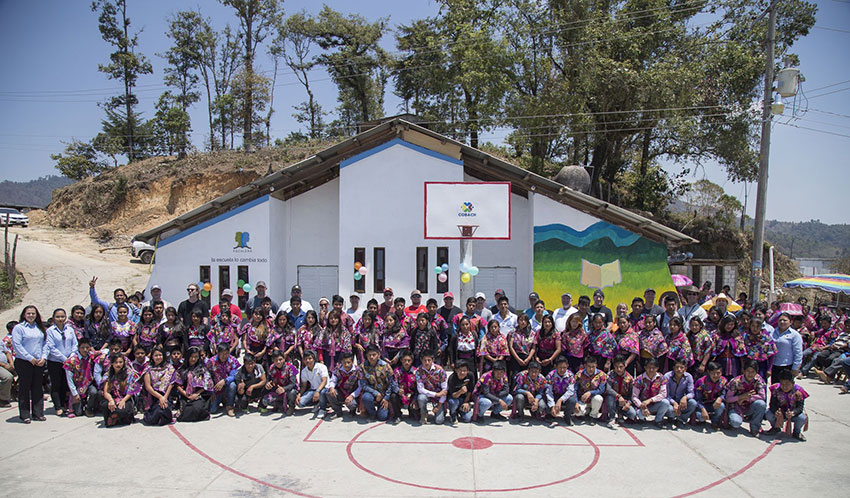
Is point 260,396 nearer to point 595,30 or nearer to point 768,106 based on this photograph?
point 768,106

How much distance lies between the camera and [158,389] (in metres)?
8.57

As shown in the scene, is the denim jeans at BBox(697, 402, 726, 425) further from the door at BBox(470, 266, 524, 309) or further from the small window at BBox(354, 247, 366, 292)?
the small window at BBox(354, 247, 366, 292)

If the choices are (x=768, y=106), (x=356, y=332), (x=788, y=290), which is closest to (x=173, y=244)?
(x=356, y=332)

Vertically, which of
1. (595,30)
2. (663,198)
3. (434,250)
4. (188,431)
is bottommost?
(188,431)

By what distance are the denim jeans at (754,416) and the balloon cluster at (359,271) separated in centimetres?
941

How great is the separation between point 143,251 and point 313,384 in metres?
24.0

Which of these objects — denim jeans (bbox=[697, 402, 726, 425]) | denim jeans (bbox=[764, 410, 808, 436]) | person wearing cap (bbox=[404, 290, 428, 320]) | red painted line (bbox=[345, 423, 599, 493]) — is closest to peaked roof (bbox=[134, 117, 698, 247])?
person wearing cap (bbox=[404, 290, 428, 320])

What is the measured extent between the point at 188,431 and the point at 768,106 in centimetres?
1561

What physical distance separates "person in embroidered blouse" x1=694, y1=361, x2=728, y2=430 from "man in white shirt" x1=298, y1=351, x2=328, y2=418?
589cm

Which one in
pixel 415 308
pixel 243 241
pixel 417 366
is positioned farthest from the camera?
pixel 243 241

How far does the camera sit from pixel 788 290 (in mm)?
26703

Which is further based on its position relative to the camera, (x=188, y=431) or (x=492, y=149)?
(x=492, y=149)

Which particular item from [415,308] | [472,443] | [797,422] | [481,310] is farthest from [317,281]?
[797,422]

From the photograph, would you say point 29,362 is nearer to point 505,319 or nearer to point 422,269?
point 505,319
